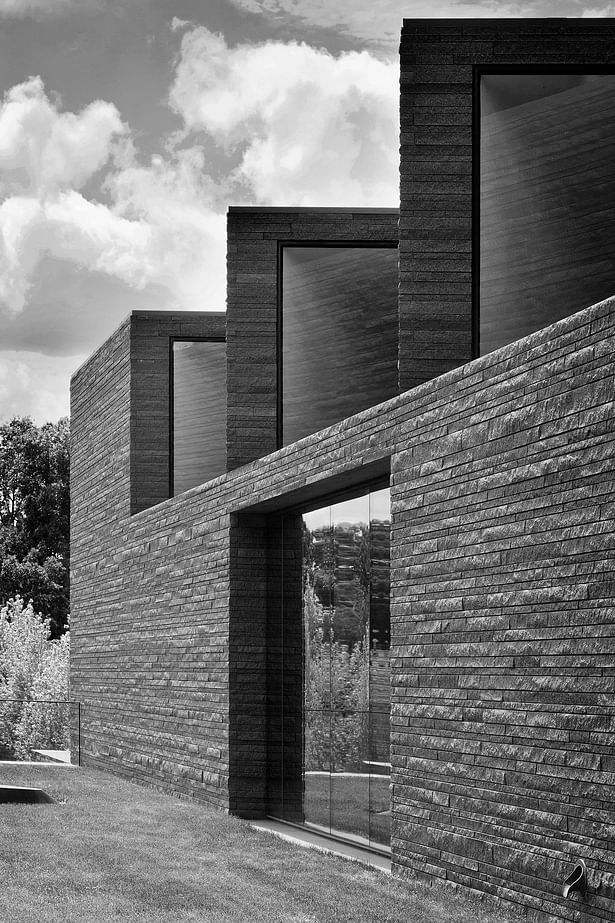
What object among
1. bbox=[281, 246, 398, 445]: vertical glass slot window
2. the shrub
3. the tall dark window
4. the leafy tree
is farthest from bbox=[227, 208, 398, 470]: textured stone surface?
the leafy tree

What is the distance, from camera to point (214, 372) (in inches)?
713

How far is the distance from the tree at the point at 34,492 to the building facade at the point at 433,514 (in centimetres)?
2360

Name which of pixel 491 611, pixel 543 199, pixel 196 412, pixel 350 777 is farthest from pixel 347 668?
pixel 196 412

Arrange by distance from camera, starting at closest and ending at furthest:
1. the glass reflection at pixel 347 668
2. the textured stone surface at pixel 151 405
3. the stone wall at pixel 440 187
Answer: the stone wall at pixel 440 187 < the glass reflection at pixel 347 668 < the textured stone surface at pixel 151 405

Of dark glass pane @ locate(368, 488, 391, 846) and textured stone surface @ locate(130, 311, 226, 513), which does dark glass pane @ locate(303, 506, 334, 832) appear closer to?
dark glass pane @ locate(368, 488, 391, 846)

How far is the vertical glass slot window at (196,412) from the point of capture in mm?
18109

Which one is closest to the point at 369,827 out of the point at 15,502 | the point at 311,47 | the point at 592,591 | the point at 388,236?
the point at 592,591

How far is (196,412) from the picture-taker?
18219 millimetres

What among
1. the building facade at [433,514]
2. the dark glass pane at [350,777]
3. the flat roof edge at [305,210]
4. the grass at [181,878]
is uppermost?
the flat roof edge at [305,210]

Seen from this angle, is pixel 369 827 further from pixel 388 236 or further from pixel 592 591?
pixel 388 236

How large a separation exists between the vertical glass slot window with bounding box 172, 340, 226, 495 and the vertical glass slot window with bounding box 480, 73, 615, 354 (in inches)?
341

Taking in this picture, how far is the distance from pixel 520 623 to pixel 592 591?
851 mm

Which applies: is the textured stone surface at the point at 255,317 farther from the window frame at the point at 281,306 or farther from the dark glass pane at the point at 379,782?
the dark glass pane at the point at 379,782

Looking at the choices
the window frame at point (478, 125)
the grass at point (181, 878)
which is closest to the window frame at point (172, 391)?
the grass at point (181, 878)
